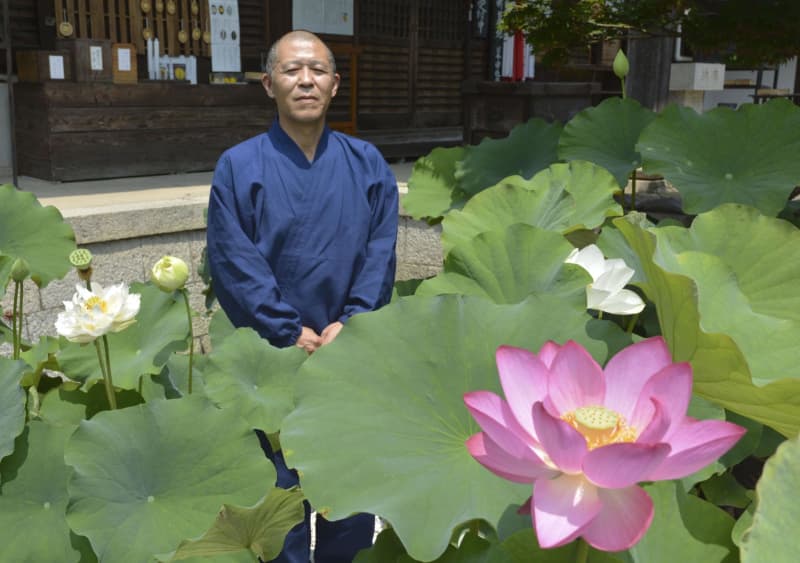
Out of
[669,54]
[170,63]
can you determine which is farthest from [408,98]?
[669,54]

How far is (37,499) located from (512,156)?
2.09 m

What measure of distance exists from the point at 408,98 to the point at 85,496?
8143mm

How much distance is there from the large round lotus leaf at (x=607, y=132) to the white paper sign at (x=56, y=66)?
4.73 m

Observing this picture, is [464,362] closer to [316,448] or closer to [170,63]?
[316,448]

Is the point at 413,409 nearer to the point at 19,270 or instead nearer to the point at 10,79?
the point at 19,270

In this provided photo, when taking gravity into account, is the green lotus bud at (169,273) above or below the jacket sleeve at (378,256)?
above

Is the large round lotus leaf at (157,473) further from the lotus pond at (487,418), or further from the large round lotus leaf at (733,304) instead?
the large round lotus leaf at (733,304)

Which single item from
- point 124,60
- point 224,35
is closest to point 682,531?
point 124,60

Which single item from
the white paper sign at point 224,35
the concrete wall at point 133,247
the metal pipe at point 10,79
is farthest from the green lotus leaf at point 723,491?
the white paper sign at point 224,35

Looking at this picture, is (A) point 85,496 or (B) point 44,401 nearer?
(A) point 85,496

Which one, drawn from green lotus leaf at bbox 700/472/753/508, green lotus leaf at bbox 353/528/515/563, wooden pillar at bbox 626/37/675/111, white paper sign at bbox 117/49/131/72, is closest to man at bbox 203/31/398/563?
green lotus leaf at bbox 700/472/753/508

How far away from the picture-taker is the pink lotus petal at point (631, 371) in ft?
2.14

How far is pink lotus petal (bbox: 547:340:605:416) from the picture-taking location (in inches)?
25.1

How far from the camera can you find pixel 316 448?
86 centimetres
